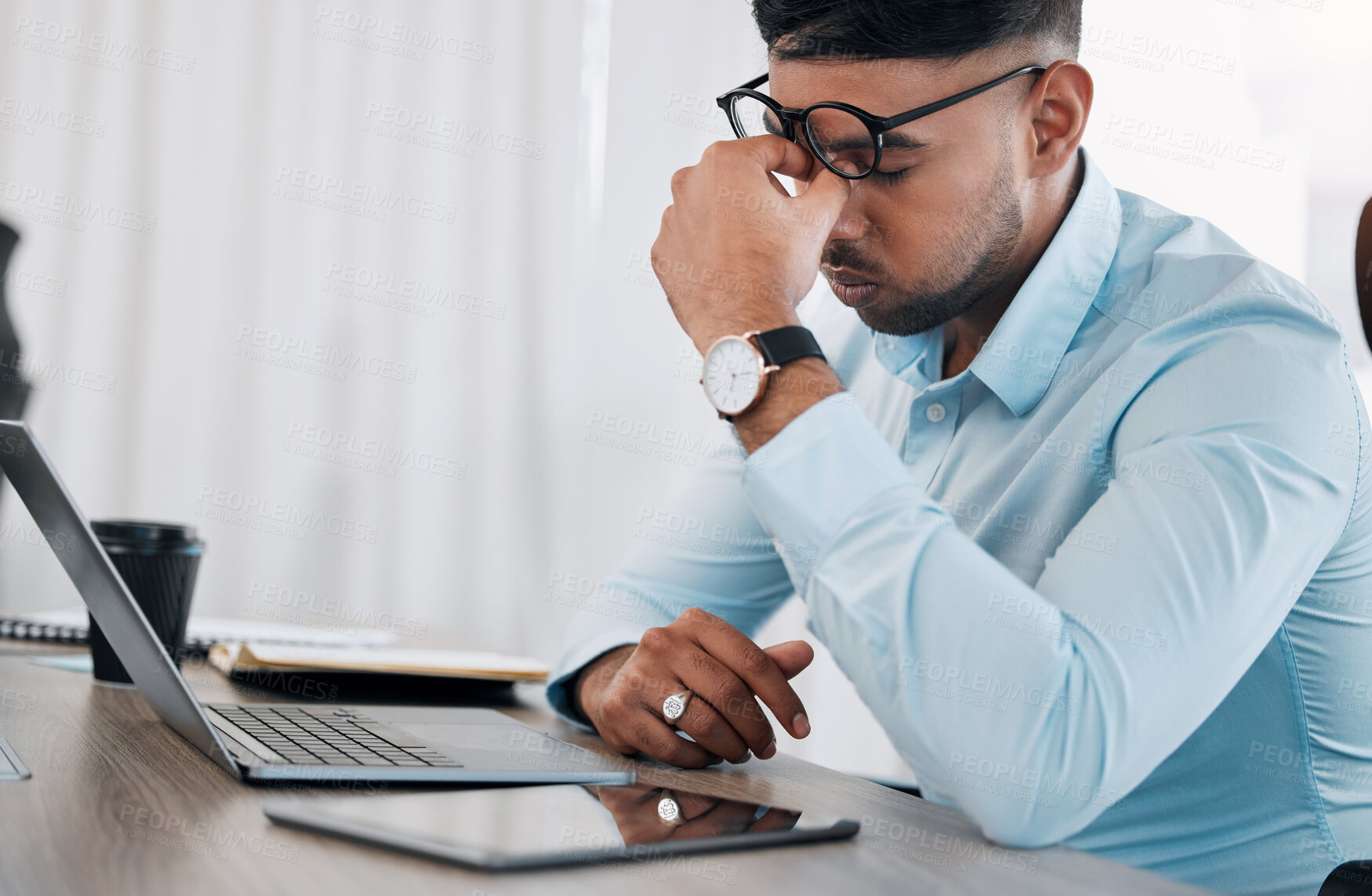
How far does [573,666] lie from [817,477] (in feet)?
1.22

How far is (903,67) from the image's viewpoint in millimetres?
983

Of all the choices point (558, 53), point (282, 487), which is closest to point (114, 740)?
point (282, 487)

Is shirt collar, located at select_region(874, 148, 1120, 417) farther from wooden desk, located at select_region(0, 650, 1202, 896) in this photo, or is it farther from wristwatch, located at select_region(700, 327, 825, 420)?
wooden desk, located at select_region(0, 650, 1202, 896)

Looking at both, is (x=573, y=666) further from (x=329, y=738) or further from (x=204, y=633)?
(x=204, y=633)

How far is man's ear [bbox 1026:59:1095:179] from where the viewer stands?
41.3 inches

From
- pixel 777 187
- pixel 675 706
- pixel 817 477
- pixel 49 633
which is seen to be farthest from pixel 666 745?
pixel 49 633

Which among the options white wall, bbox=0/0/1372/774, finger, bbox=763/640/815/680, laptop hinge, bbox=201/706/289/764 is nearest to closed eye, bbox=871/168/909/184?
finger, bbox=763/640/815/680

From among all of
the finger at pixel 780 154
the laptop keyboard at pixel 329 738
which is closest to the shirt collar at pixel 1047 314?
the finger at pixel 780 154

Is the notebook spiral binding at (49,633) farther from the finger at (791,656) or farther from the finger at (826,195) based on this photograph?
the finger at (826,195)

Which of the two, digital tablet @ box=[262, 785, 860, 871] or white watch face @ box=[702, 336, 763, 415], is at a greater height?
white watch face @ box=[702, 336, 763, 415]

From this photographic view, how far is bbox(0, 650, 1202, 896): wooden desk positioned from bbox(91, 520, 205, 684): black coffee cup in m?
0.20

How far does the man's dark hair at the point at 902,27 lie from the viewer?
3.21 ft

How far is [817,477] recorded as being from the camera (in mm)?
770

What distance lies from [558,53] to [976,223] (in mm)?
1946
